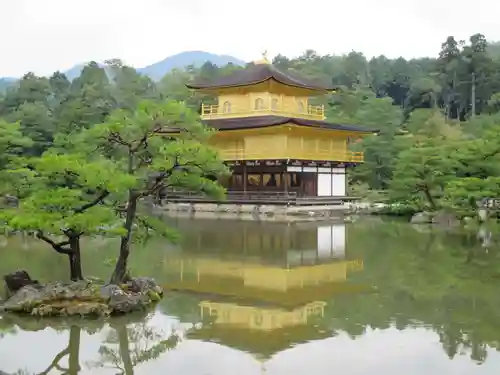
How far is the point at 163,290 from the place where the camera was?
11.2m

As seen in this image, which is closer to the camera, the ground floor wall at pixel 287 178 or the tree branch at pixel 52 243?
the tree branch at pixel 52 243

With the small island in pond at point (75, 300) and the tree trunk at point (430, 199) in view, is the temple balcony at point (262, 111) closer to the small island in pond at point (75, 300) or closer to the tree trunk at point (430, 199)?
the tree trunk at point (430, 199)

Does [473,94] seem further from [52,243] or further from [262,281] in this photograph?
[52,243]

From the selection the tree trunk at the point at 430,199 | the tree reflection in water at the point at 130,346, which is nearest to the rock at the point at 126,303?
the tree reflection in water at the point at 130,346

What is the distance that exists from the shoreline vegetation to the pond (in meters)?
1.15

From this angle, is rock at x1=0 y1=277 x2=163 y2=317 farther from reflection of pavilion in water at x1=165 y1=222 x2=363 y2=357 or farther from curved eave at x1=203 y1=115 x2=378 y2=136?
curved eave at x1=203 y1=115 x2=378 y2=136

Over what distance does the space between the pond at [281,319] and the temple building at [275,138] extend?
14.5 meters

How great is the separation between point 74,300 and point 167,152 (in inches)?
99.6

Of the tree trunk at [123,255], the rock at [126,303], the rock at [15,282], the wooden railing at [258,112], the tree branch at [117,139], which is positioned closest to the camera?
the rock at [126,303]

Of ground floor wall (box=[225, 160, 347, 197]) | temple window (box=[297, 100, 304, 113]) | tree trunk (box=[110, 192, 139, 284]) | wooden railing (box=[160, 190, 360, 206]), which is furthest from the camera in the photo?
temple window (box=[297, 100, 304, 113])

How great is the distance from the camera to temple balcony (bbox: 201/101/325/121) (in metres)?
33.7

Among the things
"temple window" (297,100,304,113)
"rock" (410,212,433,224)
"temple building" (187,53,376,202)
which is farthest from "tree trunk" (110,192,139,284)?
"temple window" (297,100,304,113)

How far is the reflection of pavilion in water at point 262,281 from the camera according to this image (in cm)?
855

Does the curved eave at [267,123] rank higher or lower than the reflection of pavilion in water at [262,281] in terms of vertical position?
higher
